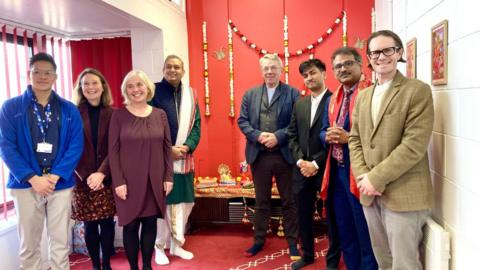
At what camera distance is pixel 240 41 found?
4090mm

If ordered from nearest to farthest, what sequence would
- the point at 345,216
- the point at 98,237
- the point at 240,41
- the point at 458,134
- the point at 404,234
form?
the point at 458,134, the point at 404,234, the point at 345,216, the point at 98,237, the point at 240,41

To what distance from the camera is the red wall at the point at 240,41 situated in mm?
3934

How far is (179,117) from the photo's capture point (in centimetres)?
312

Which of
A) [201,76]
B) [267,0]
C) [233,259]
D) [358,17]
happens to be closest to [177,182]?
[233,259]

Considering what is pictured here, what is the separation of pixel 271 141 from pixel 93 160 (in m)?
1.25

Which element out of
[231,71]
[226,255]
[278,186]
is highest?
[231,71]

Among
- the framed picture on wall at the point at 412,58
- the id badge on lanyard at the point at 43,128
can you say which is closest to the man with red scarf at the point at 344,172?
the framed picture on wall at the point at 412,58

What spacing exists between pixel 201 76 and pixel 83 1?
169 centimetres

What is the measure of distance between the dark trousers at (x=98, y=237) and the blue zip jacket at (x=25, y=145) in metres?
0.40

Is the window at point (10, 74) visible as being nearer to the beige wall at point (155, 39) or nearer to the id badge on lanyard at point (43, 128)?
the id badge on lanyard at point (43, 128)

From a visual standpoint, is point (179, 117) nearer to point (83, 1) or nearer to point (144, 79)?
point (144, 79)

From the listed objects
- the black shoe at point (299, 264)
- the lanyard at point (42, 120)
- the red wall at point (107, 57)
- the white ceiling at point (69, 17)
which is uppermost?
the white ceiling at point (69, 17)

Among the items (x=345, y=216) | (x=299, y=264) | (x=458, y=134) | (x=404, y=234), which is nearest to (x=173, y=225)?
(x=299, y=264)

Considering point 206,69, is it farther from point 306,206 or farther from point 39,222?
point 39,222
